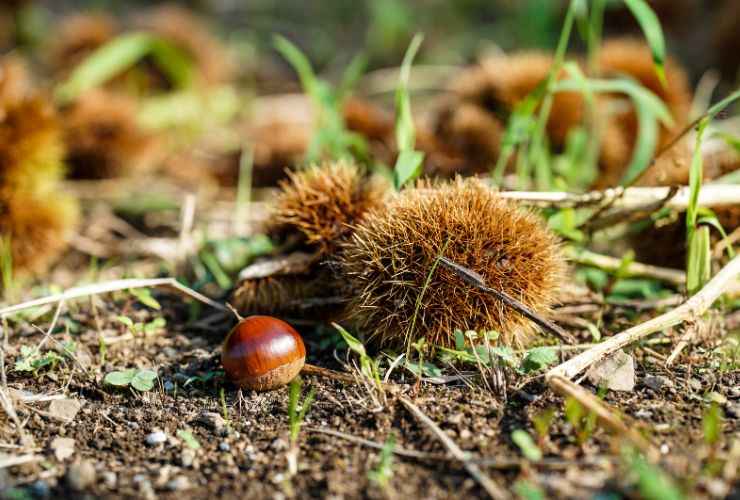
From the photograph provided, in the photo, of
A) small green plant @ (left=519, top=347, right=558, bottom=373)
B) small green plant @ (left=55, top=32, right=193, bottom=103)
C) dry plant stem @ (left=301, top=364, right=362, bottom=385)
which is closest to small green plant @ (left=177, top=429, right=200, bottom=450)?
dry plant stem @ (left=301, top=364, right=362, bottom=385)

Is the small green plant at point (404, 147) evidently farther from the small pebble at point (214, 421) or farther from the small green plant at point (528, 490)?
the small green plant at point (528, 490)

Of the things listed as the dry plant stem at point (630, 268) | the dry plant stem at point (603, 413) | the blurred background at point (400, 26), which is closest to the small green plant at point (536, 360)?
the dry plant stem at point (603, 413)

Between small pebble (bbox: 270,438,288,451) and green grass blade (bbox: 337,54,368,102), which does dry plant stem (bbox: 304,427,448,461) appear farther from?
green grass blade (bbox: 337,54,368,102)

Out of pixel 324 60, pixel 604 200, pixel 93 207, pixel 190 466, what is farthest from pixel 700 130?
pixel 324 60

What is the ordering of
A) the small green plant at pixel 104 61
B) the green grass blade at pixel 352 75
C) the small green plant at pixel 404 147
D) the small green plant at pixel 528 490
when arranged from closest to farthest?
the small green plant at pixel 528 490, the small green plant at pixel 404 147, the green grass blade at pixel 352 75, the small green plant at pixel 104 61

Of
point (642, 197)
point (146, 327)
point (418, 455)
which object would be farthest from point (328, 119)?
point (418, 455)
